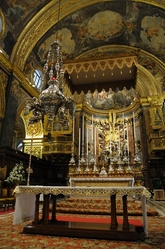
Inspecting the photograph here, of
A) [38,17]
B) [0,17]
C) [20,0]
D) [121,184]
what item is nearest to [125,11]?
[38,17]

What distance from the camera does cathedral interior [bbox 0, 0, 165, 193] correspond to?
835cm

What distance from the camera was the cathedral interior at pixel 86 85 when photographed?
27.4 ft

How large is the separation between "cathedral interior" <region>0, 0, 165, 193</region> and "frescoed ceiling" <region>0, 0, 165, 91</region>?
0.05 meters

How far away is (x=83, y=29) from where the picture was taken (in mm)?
13492

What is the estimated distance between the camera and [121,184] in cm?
695

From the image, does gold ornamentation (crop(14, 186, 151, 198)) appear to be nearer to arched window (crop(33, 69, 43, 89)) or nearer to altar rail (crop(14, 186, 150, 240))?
altar rail (crop(14, 186, 150, 240))

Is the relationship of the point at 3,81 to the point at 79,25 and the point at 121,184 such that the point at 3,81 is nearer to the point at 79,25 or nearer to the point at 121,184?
the point at 79,25

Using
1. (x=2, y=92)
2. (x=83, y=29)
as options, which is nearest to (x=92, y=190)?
(x=2, y=92)

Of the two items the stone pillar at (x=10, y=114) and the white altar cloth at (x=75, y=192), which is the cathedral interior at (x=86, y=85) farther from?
the white altar cloth at (x=75, y=192)

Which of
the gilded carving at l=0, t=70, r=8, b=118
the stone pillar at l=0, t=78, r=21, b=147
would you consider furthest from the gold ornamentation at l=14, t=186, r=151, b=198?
the gilded carving at l=0, t=70, r=8, b=118

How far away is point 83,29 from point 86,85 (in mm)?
7516

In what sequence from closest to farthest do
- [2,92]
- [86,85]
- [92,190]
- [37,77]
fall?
[92,190] < [86,85] < [2,92] < [37,77]

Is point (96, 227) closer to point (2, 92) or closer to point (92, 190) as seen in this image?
point (92, 190)

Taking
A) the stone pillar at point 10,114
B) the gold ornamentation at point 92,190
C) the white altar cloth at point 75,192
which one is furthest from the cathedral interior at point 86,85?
the gold ornamentation at point 92,190
